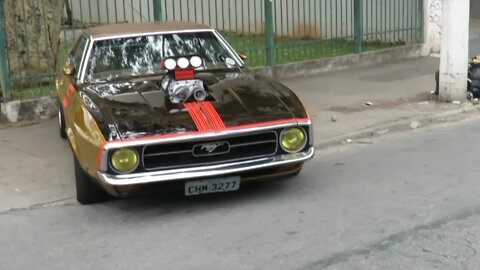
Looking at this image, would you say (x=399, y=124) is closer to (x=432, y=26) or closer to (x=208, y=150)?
(x=208, y=150)

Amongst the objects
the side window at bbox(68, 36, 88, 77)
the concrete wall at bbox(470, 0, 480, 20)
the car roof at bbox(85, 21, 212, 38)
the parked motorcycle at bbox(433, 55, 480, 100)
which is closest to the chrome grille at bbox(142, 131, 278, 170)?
the side window at bbox(68, 36, 88, 77)

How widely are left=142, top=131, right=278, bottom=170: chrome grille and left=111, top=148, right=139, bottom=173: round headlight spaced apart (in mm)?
77

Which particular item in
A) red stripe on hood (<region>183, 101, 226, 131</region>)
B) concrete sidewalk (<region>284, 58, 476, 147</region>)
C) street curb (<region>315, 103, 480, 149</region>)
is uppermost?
red stripe on hood (<region>183, 101, 226, 131</region>)

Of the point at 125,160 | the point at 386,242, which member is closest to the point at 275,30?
the point at 125,160

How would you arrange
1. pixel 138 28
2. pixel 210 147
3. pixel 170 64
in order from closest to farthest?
pixel 210 147 < pixel 170 64 < pixel 138 28

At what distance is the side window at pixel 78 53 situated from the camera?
275 inches

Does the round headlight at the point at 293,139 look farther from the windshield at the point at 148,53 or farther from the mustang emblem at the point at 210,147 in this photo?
the windshield at the point at 148,53

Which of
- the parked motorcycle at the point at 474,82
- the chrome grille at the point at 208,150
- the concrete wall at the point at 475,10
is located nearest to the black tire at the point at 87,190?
the chrome grille at the point at 208,150

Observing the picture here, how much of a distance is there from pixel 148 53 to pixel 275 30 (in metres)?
7.51

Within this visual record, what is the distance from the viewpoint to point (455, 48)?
973cm

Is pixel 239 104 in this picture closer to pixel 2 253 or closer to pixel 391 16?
pixel 2 253

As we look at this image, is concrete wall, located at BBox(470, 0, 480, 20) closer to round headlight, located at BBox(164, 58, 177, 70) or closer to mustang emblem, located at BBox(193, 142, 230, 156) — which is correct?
round headlight, located at BBox(164, 58, 177, 70)

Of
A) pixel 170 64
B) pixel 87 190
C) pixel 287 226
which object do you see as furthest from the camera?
pixel 170 64

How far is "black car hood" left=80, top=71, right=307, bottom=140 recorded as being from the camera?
17.6 feet
